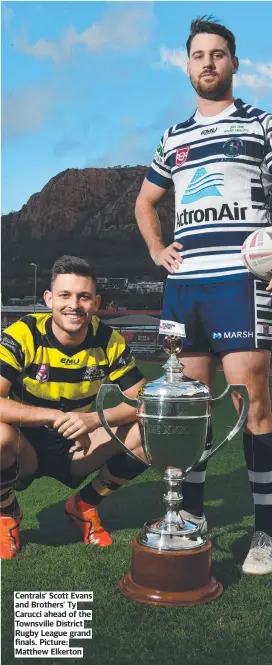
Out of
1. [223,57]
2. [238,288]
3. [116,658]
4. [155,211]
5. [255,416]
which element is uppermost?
[223,57]

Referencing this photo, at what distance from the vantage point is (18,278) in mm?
2354

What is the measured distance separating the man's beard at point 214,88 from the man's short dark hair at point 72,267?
0.65m

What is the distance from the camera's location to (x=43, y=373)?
7.73ft

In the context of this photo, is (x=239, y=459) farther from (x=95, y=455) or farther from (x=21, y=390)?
(x=21, y=390)

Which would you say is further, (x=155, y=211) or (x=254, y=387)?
(x=155, y=211)

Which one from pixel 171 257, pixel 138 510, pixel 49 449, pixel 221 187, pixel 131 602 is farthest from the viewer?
pixel 138 510

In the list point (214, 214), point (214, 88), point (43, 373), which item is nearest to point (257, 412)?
point (214, 214)

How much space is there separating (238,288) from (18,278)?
76 centimetres

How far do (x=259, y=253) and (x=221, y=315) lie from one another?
0.22 metres

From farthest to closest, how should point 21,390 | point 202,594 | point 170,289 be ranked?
point 21,390 → point 170,289 → point 202,594

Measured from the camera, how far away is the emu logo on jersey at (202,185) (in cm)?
209

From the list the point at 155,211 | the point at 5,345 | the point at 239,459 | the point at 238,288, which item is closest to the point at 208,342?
the point at 238,288

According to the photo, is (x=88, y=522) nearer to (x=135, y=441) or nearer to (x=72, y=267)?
(x=135, y=441)

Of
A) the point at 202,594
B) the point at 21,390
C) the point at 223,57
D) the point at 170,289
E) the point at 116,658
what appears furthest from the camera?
the point at 21,390
